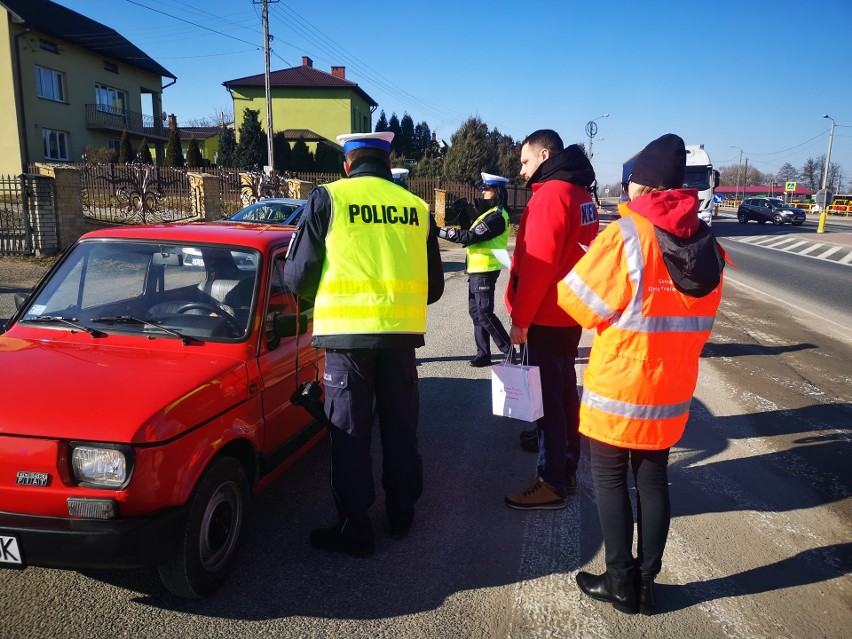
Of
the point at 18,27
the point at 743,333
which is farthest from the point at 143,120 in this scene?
the point at 743,333

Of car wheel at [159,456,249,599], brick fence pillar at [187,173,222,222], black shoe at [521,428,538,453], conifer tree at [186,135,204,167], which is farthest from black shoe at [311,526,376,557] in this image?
conifer tree at [186,135,204,167]

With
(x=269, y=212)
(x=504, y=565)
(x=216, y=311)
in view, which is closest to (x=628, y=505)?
(x=504, y=565)

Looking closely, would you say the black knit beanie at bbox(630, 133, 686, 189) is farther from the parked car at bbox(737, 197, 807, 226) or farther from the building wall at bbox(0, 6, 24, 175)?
the parked car at bbox(737, 197, 807, 226)

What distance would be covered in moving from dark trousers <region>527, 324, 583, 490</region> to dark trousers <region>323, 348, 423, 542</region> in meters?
0.88

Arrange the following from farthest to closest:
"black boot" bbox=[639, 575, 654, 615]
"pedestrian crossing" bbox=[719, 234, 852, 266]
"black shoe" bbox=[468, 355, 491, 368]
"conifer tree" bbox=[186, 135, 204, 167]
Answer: "conifer tree" bbox=[186, 135, 204, 167]
"pedestrian crossing" bbox=[719, 234, 852, 266]
"black shoe" bbox=[468, 355, 491, 368]
"black boot" bbox=[639, 575, 654, 615]

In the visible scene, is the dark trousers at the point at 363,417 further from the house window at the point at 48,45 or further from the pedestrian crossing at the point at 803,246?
the house window at the point at 48,45

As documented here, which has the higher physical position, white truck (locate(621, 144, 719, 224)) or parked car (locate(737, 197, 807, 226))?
white truck (locate(621, 144, 719, 224))

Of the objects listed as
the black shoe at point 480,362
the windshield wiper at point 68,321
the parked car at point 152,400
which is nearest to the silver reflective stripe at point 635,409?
the parked car at point 152,400

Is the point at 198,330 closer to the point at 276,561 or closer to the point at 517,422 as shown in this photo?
the point at 276,561

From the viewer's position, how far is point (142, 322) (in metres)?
3.34

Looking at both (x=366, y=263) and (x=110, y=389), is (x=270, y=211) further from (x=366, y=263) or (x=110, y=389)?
(x=110, y=389)

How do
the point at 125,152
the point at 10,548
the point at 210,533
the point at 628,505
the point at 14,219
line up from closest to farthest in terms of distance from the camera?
the point at 10,548 < the point at 628,505 < the point at 210,533 < the point at 14,219 < the point at 125,152

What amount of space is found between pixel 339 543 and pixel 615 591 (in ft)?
4.63

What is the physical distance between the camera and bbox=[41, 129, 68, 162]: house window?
32875 mm
